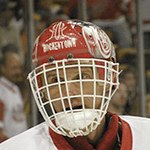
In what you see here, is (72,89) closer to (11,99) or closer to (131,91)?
(11,99)

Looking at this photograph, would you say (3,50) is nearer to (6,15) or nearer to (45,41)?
(6,15)

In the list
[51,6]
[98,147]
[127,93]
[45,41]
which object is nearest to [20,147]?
[98,147]

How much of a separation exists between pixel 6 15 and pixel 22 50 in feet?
1.26

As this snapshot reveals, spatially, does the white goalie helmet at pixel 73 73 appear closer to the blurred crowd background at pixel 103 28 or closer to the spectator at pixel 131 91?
the blurred crowd background at pixel 103 28

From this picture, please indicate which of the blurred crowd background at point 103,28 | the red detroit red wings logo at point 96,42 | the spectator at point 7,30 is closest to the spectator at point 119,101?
the blurred crowd background at point 103,28

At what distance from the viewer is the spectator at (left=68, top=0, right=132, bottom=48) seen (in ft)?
11.1

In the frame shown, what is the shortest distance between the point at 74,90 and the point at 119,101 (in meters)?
2.36

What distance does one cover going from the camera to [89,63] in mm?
1196

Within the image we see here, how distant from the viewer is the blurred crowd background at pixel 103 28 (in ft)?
9.59

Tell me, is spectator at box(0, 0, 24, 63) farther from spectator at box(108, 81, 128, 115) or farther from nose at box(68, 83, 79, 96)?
nose at box(68, 83, 79, 96)

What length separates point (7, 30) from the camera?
9.52 ft

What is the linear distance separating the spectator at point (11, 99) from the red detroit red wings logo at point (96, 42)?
1.73 metres

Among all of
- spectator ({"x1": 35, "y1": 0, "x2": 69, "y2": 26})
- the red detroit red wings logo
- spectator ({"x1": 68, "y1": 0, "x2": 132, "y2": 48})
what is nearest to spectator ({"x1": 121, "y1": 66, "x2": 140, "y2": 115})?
spectator ({"x1": 68, "y1": 0, "x2": 132, "y2": 48})

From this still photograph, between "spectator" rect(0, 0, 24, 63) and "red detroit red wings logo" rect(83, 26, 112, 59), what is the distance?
177cm
